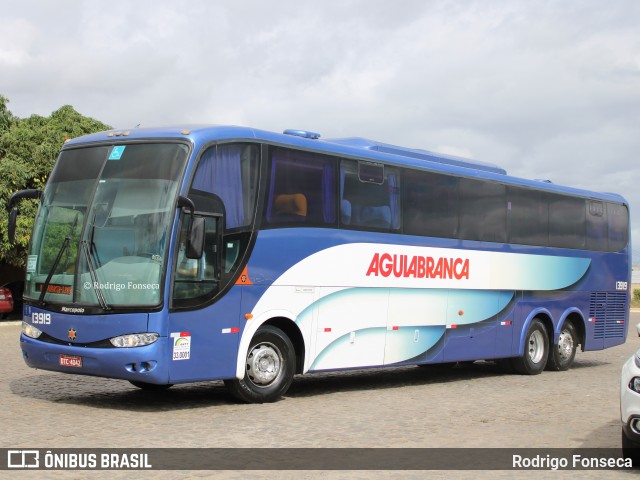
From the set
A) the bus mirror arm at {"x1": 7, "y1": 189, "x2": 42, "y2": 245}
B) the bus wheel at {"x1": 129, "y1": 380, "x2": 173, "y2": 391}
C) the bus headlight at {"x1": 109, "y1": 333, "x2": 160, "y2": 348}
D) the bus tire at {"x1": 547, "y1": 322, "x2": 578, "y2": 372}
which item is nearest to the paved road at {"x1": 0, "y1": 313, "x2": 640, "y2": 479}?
the bus wheel at {"x1": 129, "y1": 380, "x2": 173, "y2": 391}

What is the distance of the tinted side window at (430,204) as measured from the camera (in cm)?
1541

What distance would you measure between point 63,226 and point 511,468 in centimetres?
653

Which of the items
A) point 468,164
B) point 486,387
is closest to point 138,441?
point 486,387

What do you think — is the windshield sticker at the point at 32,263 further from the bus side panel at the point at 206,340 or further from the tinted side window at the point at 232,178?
the tinted side window at the point at 232,178

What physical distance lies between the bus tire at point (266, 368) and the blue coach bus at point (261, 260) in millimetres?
20

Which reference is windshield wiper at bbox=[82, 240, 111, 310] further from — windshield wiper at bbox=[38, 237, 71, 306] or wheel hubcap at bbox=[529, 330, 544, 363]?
wheel hubcap at bbox=[529, 330, 544, 363]

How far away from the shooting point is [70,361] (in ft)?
37.9

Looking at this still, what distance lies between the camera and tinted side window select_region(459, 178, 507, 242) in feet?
55.2

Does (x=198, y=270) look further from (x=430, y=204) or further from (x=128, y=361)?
(x=430, y=204)

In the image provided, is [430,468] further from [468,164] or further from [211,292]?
[468,164]

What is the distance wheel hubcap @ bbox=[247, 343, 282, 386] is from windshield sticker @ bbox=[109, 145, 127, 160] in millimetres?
3037

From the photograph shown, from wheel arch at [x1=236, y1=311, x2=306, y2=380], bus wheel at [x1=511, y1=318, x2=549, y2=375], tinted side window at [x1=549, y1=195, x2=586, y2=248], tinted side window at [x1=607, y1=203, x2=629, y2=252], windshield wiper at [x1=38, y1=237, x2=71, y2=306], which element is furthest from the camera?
tinted side window at [x1=607, y1=203, x2=629, y2=252]

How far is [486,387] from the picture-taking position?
16.0 meters

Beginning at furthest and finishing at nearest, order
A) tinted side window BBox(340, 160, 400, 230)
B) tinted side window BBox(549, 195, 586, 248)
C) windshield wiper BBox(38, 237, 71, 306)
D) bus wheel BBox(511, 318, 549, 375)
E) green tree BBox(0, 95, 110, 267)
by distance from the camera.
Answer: green tree BBox(0, 95, 110, 267) < tinted side window BBox(549, 195, 586, 248) < bus wheel BBox(511, 318, 549, 375) < tinted side window BBox(340, 160, 400, 230) < windshield wiper BBox(38, 237, 71, 306)
